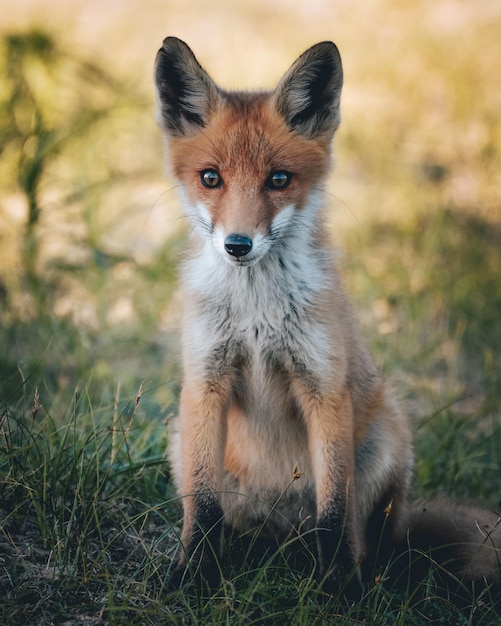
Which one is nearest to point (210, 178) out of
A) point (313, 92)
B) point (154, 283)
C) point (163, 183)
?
Result: point (313, 92)

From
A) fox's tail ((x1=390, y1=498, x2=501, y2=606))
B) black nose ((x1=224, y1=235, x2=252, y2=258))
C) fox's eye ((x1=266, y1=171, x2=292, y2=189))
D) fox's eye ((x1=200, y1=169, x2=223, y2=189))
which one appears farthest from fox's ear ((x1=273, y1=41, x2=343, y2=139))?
fox's tail ((x1=390, y1=498, x2=501, y2=606))

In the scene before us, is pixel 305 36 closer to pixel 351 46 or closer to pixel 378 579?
pixel 351 46

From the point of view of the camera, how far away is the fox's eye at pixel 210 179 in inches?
105

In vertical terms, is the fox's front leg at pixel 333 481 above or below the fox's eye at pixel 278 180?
below

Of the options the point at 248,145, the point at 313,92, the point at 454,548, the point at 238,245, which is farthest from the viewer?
the point at 454,548

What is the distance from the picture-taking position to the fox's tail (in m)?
2.81

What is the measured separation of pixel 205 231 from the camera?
2762 millimetres

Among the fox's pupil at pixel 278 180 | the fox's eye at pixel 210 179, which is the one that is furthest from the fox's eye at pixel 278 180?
the fox's eye at pixel 210 179

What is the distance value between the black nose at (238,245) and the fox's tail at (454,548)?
128 cm

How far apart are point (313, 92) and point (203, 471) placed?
1565 mm

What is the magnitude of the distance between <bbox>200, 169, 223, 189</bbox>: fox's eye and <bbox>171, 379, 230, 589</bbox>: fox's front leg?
744mm

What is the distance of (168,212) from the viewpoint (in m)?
6.88

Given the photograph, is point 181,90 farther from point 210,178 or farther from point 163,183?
point 163,183

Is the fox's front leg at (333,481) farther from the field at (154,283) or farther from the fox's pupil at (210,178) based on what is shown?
the fox's pupil at (210,178)
